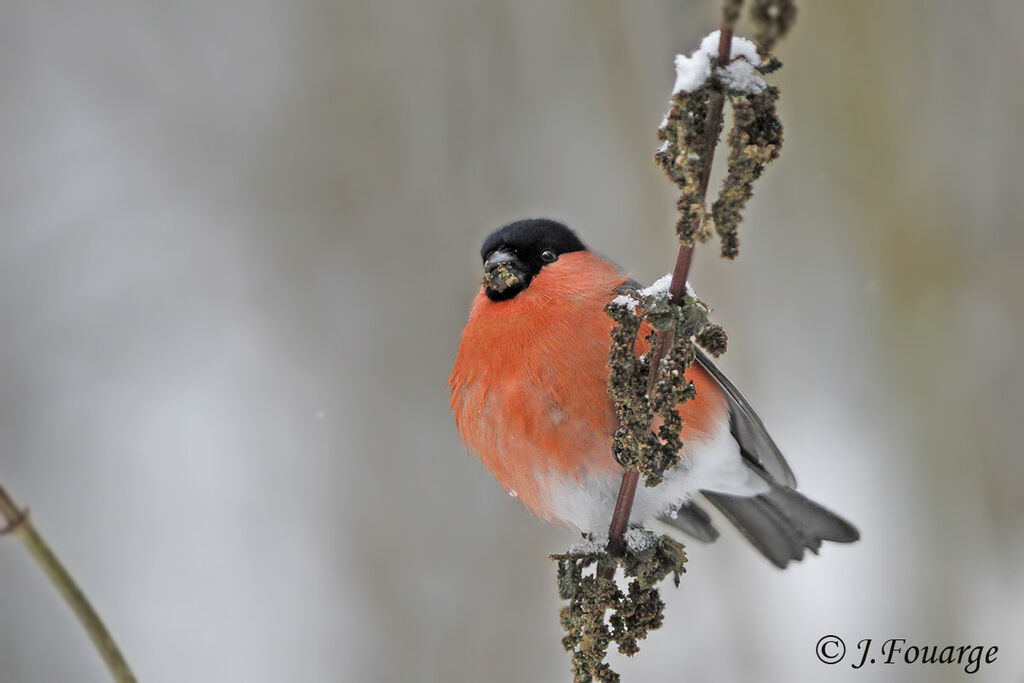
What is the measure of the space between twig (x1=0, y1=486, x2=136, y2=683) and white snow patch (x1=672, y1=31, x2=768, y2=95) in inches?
41.1

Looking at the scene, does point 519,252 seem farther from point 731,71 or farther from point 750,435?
point 731,71

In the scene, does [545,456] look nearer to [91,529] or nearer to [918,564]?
[918,564]

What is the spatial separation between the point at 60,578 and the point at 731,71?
1.14 m

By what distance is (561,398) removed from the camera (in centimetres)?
242

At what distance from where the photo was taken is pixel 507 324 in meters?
2.57

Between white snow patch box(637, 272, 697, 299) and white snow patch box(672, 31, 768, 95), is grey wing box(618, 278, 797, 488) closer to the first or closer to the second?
white snow patch box(637, 272, 697, 299)

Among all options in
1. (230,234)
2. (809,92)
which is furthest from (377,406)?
(809,92)

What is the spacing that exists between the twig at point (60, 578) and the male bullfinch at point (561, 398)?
144 centimetres

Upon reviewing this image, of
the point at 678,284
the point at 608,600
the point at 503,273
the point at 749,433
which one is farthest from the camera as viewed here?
the point at 749,433

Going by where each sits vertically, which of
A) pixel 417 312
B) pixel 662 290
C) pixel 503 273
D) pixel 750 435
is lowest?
pixel 662 290

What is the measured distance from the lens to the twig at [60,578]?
107 cm

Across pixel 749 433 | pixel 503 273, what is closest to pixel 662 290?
pixel 503 273

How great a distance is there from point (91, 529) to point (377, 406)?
1791mm

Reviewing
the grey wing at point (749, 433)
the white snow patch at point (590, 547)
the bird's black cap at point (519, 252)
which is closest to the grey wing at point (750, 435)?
the grey wing at point (749, 433)
